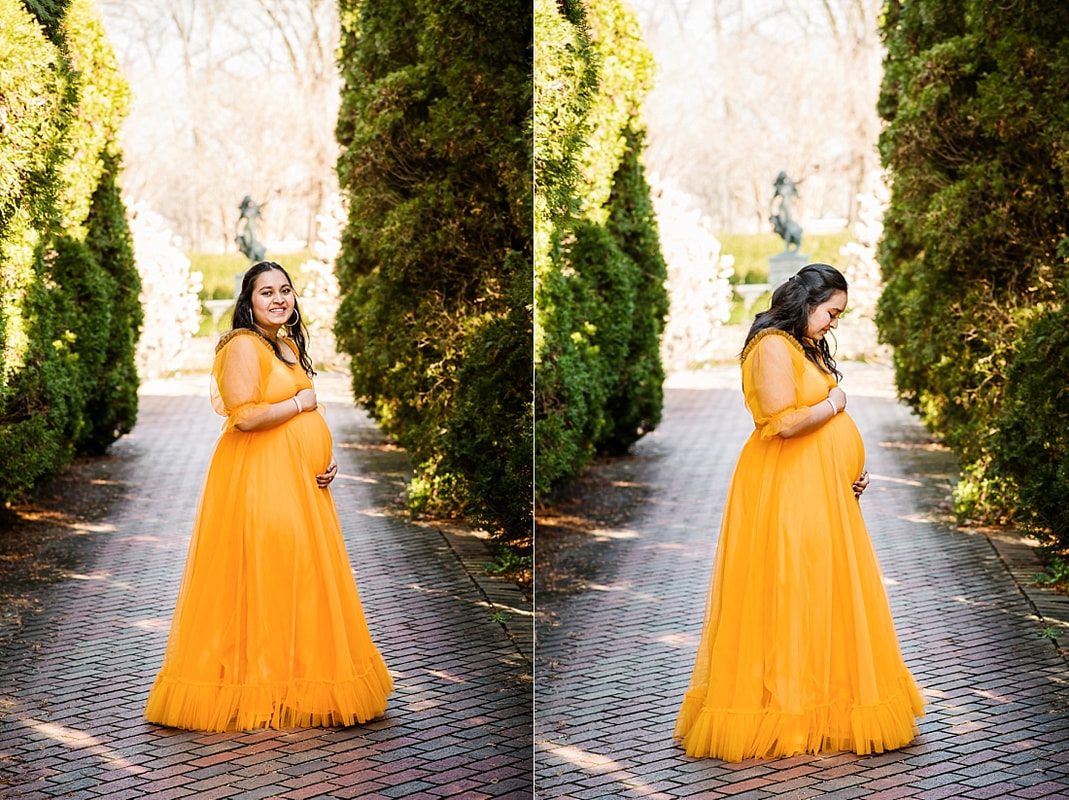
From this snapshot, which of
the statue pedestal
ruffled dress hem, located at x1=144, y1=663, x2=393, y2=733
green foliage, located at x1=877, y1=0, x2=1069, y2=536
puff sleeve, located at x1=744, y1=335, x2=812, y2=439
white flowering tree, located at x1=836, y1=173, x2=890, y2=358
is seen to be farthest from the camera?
green foliage, located at x1=877, y1=0, x2=1069, y2=536

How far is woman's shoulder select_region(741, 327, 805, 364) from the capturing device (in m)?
4.14

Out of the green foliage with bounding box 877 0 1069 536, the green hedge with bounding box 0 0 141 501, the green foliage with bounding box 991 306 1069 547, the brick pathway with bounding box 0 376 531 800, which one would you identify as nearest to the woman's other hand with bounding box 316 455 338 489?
the brick pathway with bounding box 0 376 531 800

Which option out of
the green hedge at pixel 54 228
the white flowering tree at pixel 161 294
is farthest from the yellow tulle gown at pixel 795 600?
the green hedge at pixel 54 228

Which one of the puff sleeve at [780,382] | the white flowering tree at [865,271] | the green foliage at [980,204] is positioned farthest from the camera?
the green foliage at [980,204]

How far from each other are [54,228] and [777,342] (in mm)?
2635

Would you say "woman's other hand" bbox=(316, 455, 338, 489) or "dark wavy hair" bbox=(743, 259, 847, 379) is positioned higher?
"dark wavy hair" bbox=(743, 259, 847, 379)

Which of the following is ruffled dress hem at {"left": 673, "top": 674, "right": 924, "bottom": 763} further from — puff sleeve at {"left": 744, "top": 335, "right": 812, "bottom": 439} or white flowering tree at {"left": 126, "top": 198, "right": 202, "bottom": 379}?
white flowering tree at {"left": 126, "top": 198, "right": 202, "bottom": 379}

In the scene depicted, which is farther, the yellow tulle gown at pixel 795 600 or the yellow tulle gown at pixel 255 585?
the yellow tulle gown at pixel 255 585

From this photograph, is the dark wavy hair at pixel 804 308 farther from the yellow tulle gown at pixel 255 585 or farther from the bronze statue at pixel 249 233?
the bronze statue at pixel 249 233

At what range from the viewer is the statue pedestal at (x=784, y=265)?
4.49 meters

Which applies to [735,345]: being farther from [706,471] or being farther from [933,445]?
[933,445]

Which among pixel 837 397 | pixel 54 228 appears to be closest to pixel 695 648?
pixel 837 397

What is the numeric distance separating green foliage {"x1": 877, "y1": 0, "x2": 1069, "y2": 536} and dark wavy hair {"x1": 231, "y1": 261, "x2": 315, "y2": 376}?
2.44 meters

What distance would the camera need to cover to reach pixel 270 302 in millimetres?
4348
